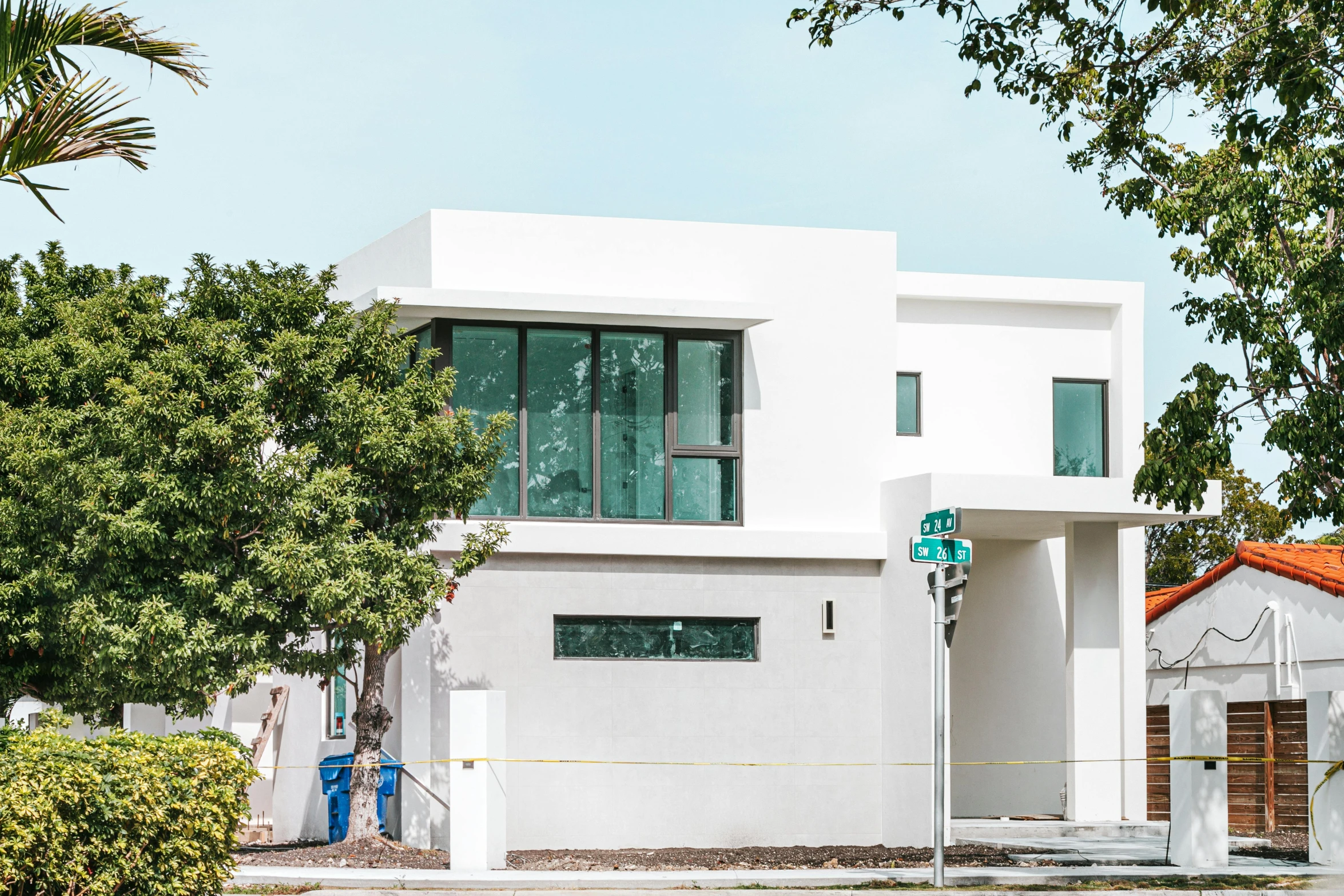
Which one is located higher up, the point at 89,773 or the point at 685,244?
the point at 685,244

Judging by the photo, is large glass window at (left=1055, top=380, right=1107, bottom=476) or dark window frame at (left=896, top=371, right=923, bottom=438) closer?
dark window frame at (left=896, top=371, right=923, bottom=438)

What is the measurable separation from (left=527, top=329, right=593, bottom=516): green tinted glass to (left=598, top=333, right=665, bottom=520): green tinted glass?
21cm

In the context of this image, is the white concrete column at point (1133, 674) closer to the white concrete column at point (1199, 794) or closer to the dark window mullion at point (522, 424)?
the white concrete column at point (1199, 794)

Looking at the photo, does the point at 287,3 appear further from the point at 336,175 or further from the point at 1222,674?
the point at 1222,674

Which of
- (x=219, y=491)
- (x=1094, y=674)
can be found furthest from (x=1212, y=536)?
(x=219, y=491)

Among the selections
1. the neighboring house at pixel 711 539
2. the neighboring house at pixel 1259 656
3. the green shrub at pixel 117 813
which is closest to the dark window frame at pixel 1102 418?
the neighboring house at pixel 711 539

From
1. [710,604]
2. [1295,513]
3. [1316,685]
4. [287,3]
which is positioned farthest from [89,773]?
[1316,685]

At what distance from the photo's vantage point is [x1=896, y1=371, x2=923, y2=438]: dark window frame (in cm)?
1961

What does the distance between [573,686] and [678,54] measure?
24.1 feet

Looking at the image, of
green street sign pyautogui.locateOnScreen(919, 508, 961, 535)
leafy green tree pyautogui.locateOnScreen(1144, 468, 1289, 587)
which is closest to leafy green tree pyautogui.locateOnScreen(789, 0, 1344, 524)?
green street sign pyautogui.locateOnScreen(919, 508, 961, 535)

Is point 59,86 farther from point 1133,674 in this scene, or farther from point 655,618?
point 1133,674

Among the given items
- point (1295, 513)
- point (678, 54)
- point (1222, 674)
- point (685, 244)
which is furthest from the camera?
point (1222, 674)

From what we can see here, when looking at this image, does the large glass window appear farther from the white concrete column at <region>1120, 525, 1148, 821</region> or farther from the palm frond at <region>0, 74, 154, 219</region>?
the palm frond at <region>0, 74, 154, 219</region>

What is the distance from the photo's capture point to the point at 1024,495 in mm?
17688
